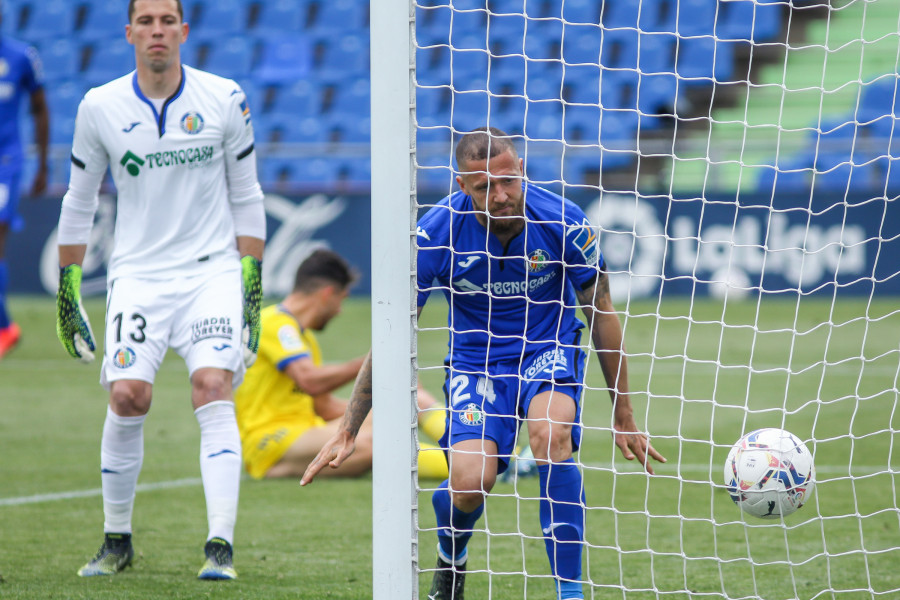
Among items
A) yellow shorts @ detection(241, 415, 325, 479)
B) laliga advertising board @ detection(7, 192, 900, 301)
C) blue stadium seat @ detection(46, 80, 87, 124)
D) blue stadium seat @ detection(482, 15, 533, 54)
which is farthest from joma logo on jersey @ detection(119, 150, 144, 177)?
blue stadium seat @ detection(46, 80, 87, 124)

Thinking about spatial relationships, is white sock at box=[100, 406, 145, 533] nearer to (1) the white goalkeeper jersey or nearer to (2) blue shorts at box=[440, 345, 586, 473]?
(1) the white goalkeeper jersey

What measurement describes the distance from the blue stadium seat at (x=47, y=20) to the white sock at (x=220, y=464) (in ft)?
53.6

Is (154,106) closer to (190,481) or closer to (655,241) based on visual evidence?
(190,481)

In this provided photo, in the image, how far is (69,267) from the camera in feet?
14.1

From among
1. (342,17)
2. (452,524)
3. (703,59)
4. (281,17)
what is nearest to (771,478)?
(452,524)

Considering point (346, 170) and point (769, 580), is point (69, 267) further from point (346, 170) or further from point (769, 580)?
point (346, 170)

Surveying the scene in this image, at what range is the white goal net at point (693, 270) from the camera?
3572 mm

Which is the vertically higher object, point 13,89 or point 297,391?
point 13,89

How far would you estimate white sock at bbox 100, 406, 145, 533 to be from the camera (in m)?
4.14

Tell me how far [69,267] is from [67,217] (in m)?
0.19

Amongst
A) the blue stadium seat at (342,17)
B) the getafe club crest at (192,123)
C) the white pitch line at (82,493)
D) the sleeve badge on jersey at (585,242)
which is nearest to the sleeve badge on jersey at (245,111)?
the getafe club crest at (192,123)

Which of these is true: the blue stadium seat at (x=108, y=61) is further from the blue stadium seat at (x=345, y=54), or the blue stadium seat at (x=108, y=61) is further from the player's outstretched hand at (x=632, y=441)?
the player's outstretched hand at (x=632, y=441)

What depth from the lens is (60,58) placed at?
60.6 feet

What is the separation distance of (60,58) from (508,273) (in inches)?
645
